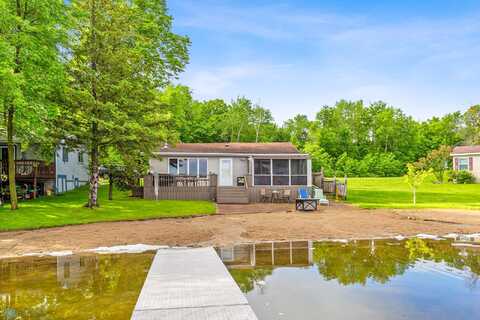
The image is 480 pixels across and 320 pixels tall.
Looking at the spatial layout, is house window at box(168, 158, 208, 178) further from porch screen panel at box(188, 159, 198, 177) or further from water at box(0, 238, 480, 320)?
water at box(0, 238, 480, 320)

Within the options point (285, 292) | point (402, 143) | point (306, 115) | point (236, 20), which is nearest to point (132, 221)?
point (285, 292)

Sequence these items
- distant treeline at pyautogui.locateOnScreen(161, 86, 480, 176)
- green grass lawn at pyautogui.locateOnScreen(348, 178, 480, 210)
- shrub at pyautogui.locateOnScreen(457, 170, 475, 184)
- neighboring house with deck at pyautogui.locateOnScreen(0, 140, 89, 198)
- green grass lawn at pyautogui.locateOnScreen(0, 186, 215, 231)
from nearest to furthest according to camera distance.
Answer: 1. green grass lawn at pyautogui.locateOnScreen(0, 186, 215, 231)
2. neighboring house with deck at pyautogui.locateOnScreen(0, 140, 89, 198)
3. green grass lawn at pyautogui.locateOnScreen(348, 178, 480, 210)
4. shrub at pyautogui.locateOnScreen(457, 170, 475, 184)
5. distant treeline at pyautogui.locateOnScreen(161, 86, 480, 176)

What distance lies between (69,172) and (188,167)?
9354 mm

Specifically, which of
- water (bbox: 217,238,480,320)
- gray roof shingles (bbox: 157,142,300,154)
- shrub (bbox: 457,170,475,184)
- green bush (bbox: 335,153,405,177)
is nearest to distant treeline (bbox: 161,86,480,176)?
green bush (bbox: 335,153,405,177)

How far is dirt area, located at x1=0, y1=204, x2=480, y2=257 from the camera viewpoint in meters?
11.0

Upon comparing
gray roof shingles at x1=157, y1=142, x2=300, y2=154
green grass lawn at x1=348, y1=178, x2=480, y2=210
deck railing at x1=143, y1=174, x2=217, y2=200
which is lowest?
green grass lawn at x1=348, y1=178, x2=480, y2=210

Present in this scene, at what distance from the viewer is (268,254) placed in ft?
30.7

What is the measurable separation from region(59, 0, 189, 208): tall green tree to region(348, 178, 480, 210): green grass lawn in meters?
13.1

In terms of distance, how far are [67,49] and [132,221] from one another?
29.6 ft

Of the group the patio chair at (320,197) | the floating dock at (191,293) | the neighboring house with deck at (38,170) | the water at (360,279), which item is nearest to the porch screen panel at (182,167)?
the neighboring house with deck at (38,170)

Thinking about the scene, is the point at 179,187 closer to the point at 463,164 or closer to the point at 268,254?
the point at 268,254

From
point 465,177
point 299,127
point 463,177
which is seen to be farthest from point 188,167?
point 299,127

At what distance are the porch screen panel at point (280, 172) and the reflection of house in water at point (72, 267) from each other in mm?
16786

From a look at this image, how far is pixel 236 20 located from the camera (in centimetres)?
2291
